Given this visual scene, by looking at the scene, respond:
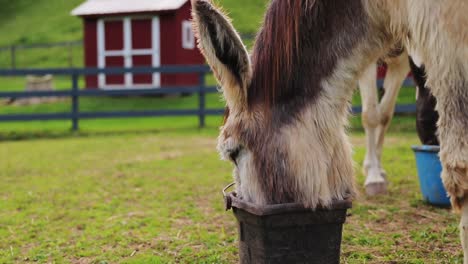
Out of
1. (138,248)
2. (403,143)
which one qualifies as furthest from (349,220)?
(403,143)

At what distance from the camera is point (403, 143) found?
8.67 m

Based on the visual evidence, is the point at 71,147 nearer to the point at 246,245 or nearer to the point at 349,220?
the point at 349,220

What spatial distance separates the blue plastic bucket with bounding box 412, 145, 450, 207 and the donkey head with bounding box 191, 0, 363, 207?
7.41ft

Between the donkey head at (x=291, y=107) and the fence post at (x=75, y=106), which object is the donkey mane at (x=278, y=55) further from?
the fence post at (x=75, y=106)

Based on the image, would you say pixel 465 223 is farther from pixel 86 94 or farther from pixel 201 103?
pixel 86 94

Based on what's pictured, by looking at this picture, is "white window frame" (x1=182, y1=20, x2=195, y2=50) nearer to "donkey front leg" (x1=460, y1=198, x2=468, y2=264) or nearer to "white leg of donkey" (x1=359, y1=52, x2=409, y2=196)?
"white leg of donkey" (x1=359, y1=52, x2=409, y2=196)

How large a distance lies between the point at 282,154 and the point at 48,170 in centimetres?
528

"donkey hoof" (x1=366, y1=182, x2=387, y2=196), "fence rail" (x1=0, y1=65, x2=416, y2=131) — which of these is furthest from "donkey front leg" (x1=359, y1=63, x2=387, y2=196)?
"fence rail" (x1=0, y1=65, x2=416, y2=131)

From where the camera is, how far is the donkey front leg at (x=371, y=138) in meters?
4.95

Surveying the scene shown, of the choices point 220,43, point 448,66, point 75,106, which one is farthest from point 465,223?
point 75,106

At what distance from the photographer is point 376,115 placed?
198 inches

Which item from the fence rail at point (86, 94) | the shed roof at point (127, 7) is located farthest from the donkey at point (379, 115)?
the shed roof at point (127, 7)

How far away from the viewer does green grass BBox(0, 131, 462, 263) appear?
11.4ft

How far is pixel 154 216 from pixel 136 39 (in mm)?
14265
